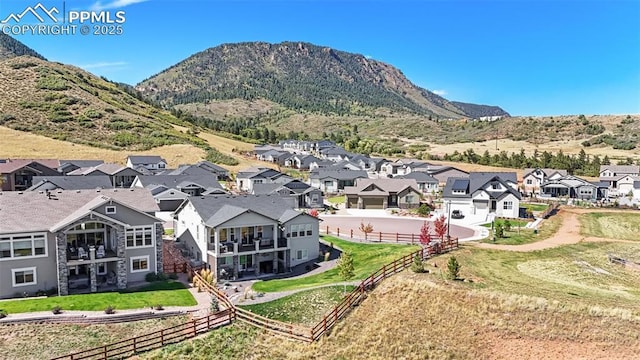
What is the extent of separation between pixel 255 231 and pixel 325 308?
463 inches

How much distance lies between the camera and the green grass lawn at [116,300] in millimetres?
30625

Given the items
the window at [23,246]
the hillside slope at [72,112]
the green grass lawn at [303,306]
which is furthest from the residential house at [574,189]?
the hillside slope at [72,112]

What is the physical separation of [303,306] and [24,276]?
18967 mm

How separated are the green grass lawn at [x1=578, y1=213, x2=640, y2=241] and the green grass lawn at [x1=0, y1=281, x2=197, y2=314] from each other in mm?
41230

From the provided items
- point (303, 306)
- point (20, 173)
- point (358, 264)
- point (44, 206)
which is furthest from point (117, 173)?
point (303, 306)

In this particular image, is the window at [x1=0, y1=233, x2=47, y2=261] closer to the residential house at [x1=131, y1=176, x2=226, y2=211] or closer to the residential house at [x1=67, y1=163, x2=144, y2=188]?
the residential house at [x1=131, y1=176, x2=226, y2=211]

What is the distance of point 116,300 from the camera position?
3238cm

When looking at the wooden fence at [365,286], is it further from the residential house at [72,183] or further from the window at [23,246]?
the residential house at [72,183]

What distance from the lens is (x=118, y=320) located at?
29.7m

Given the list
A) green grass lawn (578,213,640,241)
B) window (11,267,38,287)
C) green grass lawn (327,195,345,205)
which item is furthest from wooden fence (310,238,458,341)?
green grass lawn (327,195,345,205)

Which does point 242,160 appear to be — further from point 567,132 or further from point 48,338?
point 567,132

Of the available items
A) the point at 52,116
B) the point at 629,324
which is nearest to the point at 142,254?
the point at 629,324

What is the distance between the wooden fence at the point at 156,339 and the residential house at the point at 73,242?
8390 millimetres

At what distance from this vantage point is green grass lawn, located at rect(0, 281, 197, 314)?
3062 centimetres
